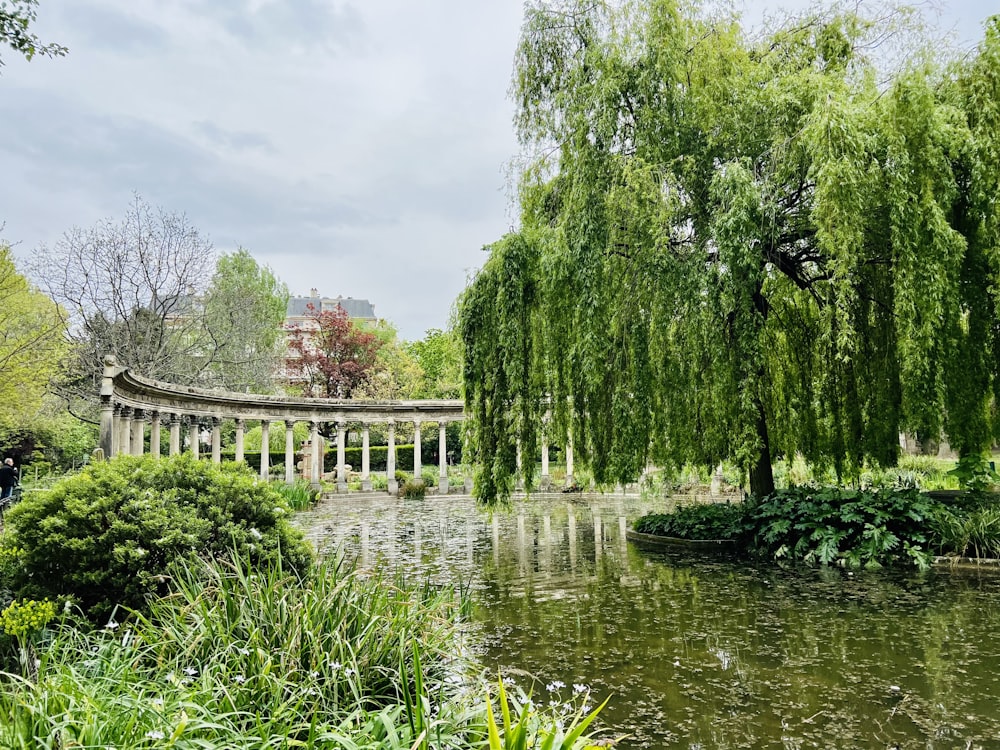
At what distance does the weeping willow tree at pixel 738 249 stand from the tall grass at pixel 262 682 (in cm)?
597

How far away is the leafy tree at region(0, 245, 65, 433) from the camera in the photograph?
19.1m

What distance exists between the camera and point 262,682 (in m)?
3.45

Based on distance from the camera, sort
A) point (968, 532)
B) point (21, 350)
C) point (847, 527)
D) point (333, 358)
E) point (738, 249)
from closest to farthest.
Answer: point (738, 249), point (968, 532), point (847, 527), point (21, 350), point (333, 358)

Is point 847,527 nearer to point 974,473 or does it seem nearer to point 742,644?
point 974,473

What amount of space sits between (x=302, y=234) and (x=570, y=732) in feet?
192

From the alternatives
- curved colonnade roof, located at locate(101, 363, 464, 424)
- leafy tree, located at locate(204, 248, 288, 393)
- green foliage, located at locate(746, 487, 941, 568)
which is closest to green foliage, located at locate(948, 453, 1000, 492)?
green foliage, located at locate(746, 487, 941, 568)

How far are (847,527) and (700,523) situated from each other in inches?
112

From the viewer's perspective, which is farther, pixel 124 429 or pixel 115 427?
pixel 124 429

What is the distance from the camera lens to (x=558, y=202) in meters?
11.6

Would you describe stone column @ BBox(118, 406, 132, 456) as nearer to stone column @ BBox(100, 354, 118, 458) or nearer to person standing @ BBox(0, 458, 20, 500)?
stone column @ BBox(100, 354, 118, 458)

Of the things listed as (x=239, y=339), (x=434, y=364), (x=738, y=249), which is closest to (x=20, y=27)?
(x=738, y=249)

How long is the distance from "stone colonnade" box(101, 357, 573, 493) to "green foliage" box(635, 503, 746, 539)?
4.20 meters

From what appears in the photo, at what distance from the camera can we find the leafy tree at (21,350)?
19.1 meters

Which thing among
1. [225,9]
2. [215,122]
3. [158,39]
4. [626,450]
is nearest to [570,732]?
[626,450]
